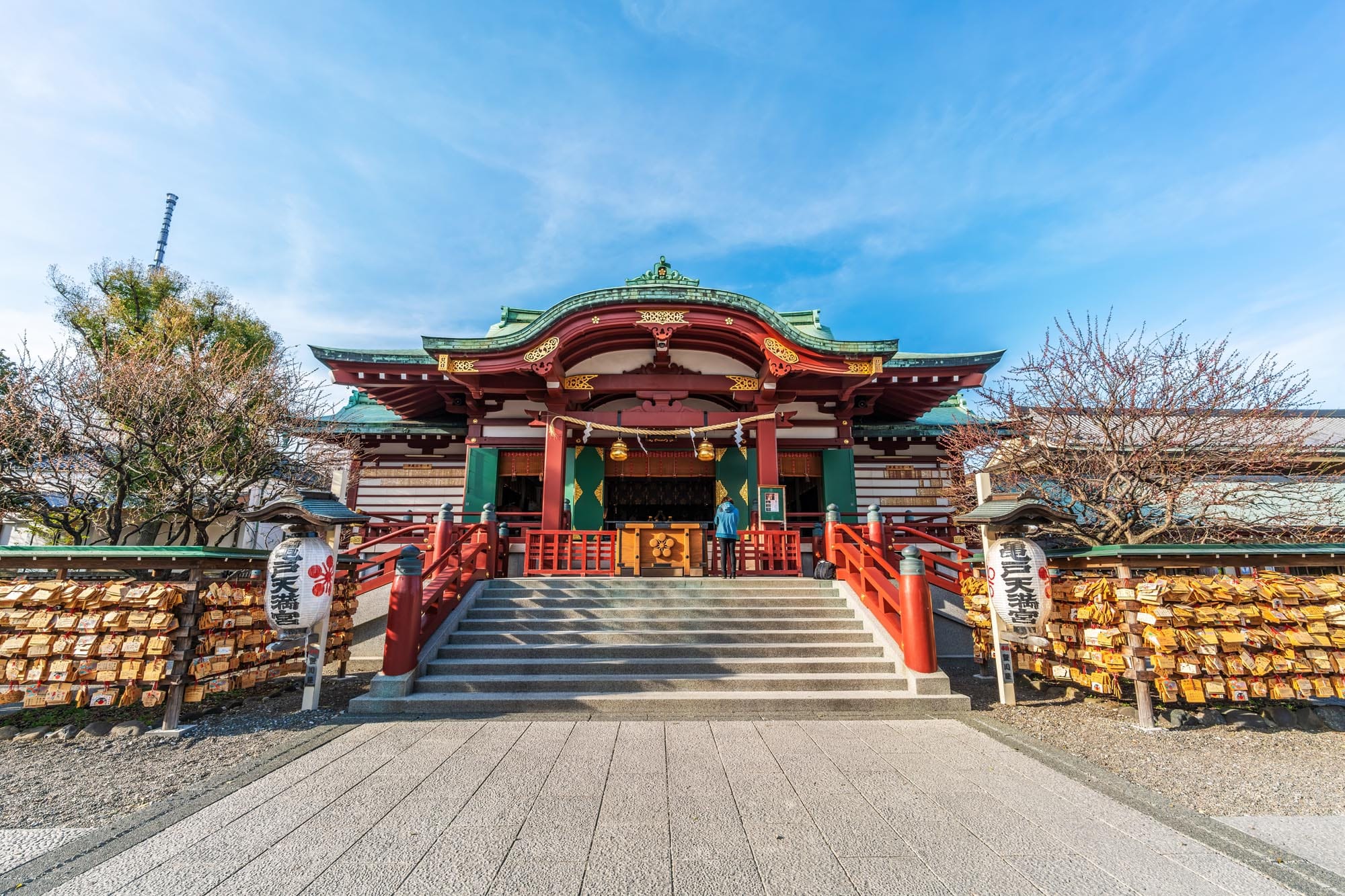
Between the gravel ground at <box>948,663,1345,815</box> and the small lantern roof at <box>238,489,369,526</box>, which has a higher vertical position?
the small lantern roof at <box>238,489,369,526</box>

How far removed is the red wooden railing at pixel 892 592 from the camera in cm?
621

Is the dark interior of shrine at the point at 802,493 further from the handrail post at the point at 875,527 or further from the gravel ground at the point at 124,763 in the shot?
the gravel ground at the point at 124,763

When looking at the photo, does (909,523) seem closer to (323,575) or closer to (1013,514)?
(1013,514)

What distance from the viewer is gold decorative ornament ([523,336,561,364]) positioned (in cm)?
1055

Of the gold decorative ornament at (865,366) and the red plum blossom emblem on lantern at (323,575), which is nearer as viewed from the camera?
the red plum blossom emblem on lantern at (323,575)

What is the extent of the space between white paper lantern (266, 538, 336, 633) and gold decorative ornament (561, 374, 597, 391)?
626 cm

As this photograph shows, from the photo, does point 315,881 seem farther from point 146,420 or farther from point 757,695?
point 146,420

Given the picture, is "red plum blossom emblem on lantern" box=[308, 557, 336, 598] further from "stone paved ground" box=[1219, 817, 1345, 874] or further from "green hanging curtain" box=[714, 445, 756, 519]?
"green hanging curtain" box=[714, 445, 756, 519]

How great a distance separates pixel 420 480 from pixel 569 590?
23.1 feet

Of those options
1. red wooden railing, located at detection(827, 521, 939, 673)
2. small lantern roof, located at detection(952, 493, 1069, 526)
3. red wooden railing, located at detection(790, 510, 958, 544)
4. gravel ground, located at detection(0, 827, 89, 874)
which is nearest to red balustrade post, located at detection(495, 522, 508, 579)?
red wooden railing, located at detection(790, 510, 958, 544)

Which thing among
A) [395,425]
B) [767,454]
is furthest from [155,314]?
[767,454]

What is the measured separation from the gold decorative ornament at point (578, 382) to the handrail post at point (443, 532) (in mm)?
4034

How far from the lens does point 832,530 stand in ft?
29.5

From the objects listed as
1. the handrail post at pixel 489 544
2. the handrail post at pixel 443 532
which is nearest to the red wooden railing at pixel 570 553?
the handrail post at pixel 489 544
